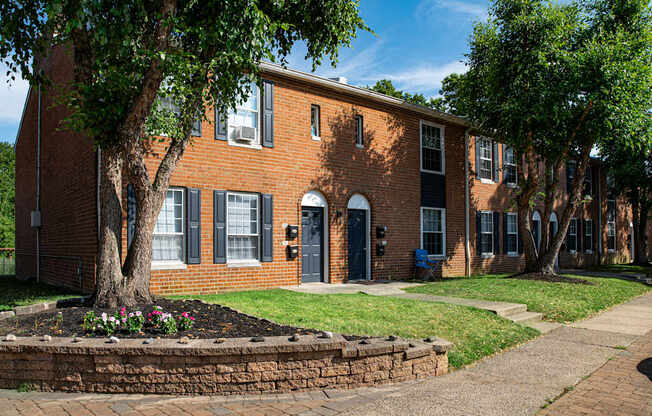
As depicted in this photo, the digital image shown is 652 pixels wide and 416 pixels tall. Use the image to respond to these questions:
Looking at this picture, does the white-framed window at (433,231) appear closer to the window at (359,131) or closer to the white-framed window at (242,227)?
the window at (359,131)

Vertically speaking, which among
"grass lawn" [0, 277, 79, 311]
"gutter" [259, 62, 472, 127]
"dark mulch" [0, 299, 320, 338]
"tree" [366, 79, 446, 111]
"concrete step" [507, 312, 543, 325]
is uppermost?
"tree" [366, 79, 446, 111]

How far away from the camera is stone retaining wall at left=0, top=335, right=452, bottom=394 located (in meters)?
4.78

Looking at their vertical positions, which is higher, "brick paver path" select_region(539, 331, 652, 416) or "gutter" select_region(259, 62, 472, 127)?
"gutter" select_region(259, 62, 472, 127)

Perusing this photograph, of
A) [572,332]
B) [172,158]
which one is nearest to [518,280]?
[572,332]

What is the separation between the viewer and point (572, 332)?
8.52 m

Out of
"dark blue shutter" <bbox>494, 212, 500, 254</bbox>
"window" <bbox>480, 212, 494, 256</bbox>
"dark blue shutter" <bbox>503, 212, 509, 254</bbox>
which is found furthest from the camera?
"dark blue shutter" <bbox>503, 212, 509, 254</bbox>

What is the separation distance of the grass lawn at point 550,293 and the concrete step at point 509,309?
1.29 ft

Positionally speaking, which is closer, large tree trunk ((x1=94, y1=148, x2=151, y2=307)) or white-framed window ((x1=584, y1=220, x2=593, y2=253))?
large tree trunk ((x1=94, y1=148, x2=151, y2=307))

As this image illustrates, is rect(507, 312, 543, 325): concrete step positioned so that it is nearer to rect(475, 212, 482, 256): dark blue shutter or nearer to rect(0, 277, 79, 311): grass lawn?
rect(0, 277, 79, 311): grass lawn

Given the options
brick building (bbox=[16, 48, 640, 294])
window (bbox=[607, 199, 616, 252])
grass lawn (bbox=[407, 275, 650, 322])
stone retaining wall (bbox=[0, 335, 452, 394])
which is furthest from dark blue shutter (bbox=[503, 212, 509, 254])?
stone retaining wall (bbox=[0, 335, 452, 394])

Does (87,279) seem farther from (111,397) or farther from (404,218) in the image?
(404,218)

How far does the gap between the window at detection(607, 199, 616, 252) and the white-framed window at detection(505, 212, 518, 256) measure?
500 inches

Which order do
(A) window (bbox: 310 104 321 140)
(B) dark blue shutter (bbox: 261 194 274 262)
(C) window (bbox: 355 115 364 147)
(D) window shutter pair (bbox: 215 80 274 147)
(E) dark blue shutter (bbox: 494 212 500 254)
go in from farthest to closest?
(E) dark blue shutter (bbox: 494 212 500 254), (C) window (bbox: 355 115 364 147), (A) window (bbox: 310 104 321 140), (D) window shutter pair (bbox: 215 80 274 147), (B) dark blue shutter (bbox: 261 194 274 262)

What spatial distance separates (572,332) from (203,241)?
7.98 m
